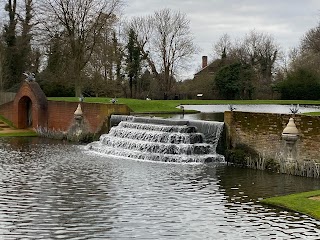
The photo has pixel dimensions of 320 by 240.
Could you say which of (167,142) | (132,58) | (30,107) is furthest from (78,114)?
(132,58)

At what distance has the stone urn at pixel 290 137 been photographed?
58.2 feet

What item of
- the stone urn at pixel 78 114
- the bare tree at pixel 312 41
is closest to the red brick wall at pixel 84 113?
the stone urn at pixel 78 114

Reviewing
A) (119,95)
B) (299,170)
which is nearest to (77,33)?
(119,95)

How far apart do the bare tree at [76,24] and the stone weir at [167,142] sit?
54.1 feet

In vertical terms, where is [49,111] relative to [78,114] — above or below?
above

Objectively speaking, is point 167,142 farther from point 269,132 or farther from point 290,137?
point 290,137

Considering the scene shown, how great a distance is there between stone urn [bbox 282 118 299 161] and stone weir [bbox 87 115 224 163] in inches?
119

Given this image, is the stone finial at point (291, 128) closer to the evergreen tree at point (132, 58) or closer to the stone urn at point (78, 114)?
the stone urn at point (78, 114)

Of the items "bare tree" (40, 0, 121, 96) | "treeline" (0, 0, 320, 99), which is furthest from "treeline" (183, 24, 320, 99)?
"bare tree" (40, 0, 121, 96)

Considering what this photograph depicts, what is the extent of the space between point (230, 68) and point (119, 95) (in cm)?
1194

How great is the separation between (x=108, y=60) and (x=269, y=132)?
2889 cm

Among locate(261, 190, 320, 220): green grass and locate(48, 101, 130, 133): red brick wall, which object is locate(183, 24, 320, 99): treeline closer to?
locate(48, 101, 130, 133): red brick wall

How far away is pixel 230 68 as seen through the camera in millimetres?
53344

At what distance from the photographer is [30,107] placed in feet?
112
